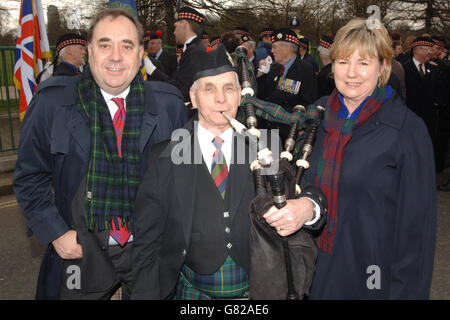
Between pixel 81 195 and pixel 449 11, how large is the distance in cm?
2500

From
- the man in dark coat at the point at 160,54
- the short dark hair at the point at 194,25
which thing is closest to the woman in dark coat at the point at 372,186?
the short dark hair at the point at 194,25

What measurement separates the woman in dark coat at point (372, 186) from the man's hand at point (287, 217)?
1.50ft

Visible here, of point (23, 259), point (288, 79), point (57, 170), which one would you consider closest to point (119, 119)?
point (57, 170)

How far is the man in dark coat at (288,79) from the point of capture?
5.68 metres

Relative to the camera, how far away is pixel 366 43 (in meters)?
2.19

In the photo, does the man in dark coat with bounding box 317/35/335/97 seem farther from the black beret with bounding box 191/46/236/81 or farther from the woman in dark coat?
the black beret with bounding box 191/46/236/81

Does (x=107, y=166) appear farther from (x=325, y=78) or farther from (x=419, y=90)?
(x=419, y=90)

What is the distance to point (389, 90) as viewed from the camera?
2305mm

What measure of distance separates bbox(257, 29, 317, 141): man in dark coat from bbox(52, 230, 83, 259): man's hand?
3.45 meters

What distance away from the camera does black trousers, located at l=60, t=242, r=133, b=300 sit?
2.27 m

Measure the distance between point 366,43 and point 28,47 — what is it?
5.76 meters

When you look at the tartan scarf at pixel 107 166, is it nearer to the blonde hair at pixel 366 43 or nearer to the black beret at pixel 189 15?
the blonde hair at pixel 366 43

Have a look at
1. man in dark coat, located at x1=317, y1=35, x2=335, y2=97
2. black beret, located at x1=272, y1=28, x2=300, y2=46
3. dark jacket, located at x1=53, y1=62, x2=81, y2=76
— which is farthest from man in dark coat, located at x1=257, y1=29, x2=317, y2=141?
dark jacket, located at x1=53, y1=62, x2=81, y2=76
